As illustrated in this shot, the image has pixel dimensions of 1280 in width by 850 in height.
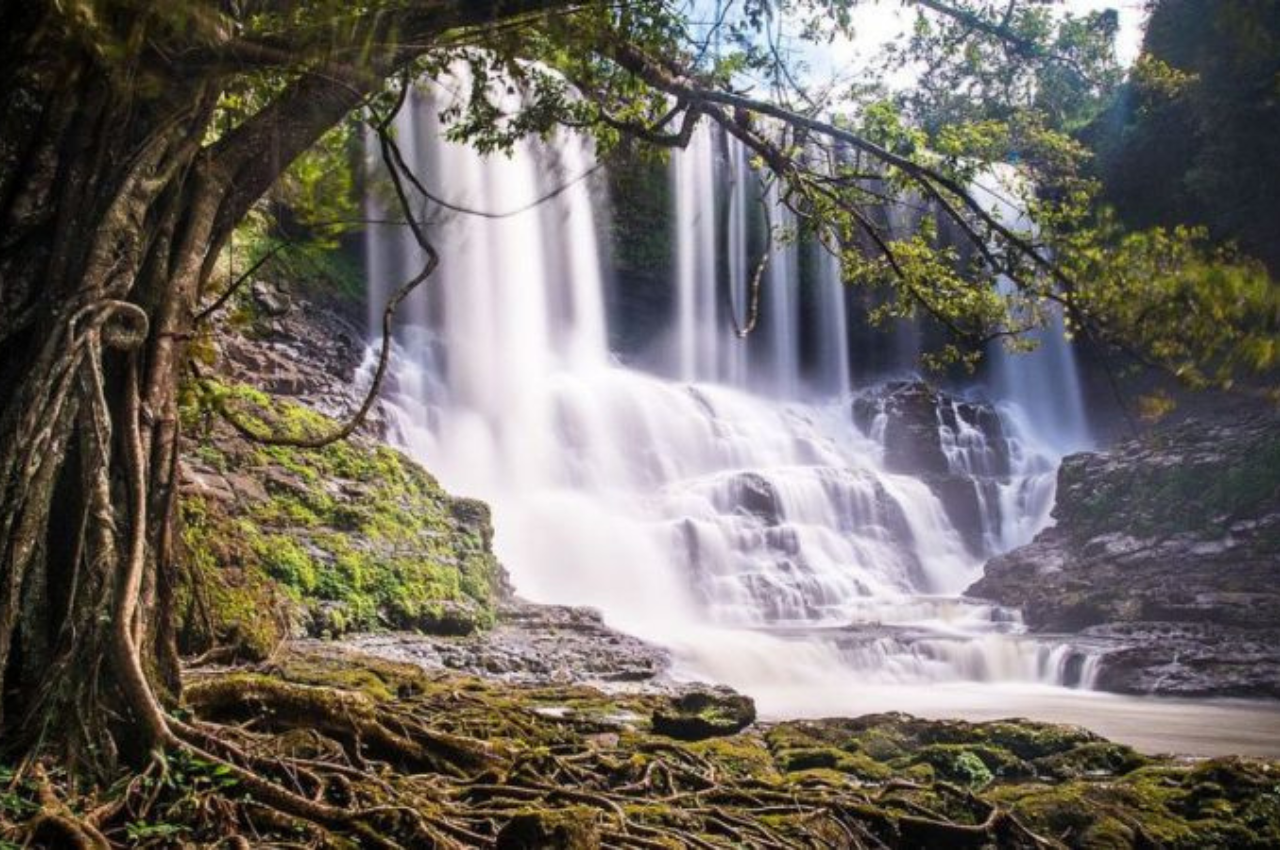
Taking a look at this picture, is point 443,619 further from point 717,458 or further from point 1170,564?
point 717,458

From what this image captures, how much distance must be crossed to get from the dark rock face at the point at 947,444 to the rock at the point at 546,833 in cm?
2001

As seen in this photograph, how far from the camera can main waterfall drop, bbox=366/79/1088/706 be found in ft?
49.2

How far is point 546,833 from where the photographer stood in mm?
3182

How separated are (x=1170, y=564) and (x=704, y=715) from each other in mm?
13026

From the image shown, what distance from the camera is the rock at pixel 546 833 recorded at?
3170mm

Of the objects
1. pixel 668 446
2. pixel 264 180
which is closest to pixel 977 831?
pixel 264 180

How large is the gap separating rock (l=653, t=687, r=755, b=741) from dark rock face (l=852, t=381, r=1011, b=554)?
16.0 metres

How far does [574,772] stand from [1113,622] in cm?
1285

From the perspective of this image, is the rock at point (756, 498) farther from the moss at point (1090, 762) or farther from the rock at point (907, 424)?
the moss at point (1090, 762)

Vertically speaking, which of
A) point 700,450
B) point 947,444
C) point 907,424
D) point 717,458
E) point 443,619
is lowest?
point 443,619

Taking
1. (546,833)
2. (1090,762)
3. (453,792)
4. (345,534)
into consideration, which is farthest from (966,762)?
(345,534)

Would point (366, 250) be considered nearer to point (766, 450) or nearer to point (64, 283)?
point (766, 450)

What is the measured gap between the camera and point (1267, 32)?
8.00ft

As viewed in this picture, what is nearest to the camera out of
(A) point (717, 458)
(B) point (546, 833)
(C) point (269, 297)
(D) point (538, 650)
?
(B) point (546, 833)
